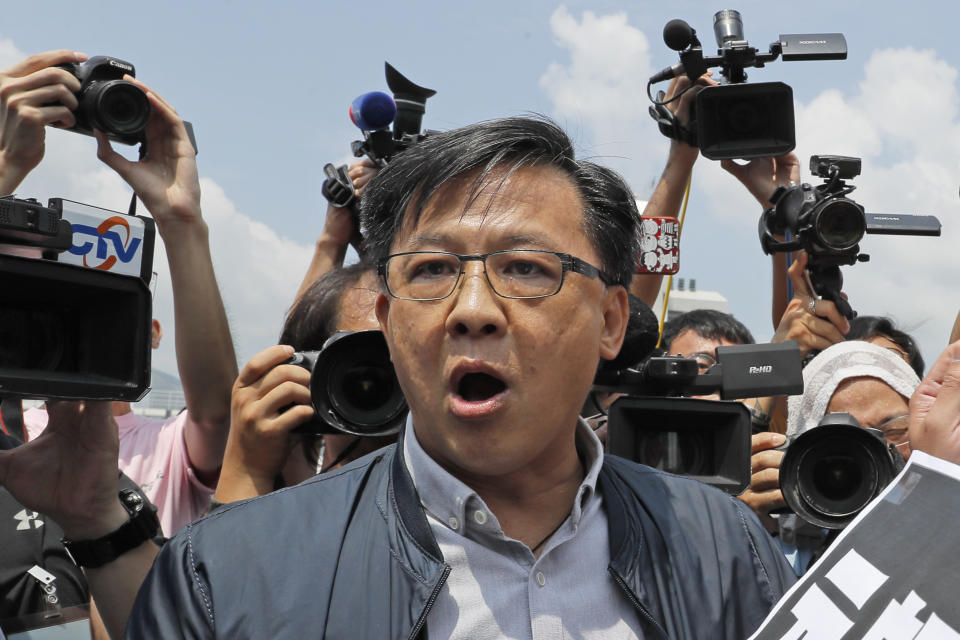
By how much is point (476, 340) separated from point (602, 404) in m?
1.67

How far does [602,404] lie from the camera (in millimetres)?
3236

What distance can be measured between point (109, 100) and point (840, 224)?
239 cm

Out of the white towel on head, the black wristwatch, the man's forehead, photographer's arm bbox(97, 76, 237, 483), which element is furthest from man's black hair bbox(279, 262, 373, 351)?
the white towel on head

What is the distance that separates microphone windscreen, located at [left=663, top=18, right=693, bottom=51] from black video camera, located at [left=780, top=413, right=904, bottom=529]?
166cm

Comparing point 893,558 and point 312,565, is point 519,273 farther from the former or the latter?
point 893,558

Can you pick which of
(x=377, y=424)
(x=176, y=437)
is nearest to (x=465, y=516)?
(x=377, y=424)

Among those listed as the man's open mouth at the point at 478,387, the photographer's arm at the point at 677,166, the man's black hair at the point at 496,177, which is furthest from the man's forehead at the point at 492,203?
the photographer's arm at the point at 677,166

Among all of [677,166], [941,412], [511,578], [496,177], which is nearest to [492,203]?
[496,177]

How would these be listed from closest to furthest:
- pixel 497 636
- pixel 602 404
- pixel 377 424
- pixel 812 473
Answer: pixel 497 636
pixel 377 424
pixel 812 473
pixel 602 404

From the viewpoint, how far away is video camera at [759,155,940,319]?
3424mm

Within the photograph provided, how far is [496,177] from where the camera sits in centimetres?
176

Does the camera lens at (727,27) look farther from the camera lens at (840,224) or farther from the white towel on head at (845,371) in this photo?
the white towel on head at (845,371)

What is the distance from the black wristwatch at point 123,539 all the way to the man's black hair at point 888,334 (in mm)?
3233

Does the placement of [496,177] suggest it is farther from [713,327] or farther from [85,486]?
[713,327]
